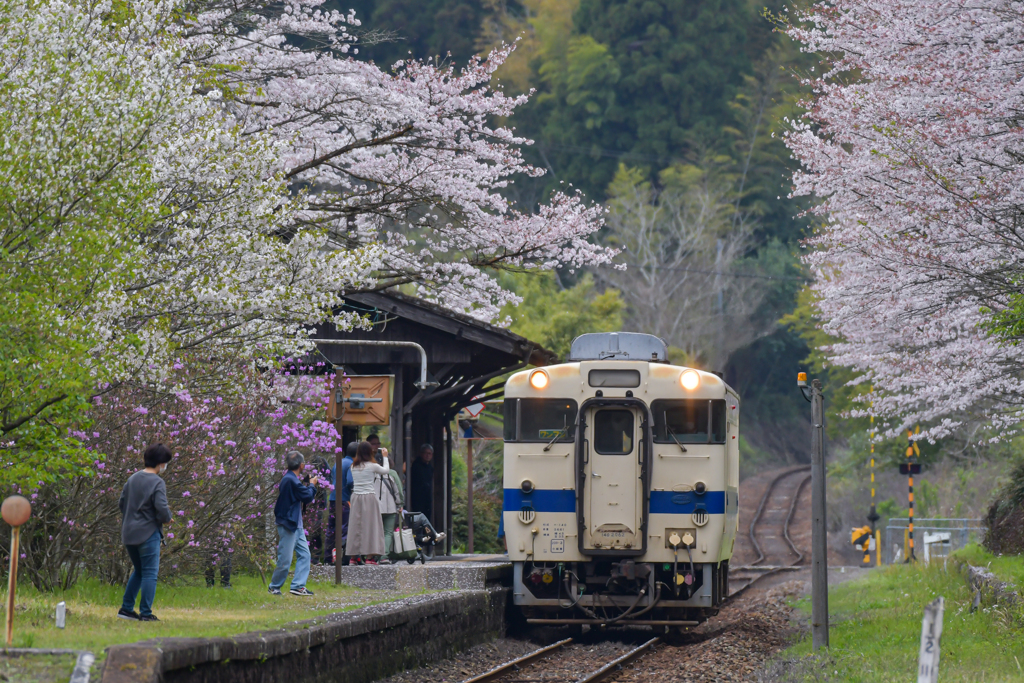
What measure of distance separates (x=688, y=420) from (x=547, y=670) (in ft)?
10.1

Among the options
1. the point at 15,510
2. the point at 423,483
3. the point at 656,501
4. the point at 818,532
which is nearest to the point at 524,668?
the point at 656,501

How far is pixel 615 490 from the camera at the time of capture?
13078mm

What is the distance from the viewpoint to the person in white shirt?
14227mm

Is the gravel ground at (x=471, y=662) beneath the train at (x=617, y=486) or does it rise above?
beneath

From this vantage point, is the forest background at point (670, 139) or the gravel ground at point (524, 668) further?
the forest background at point (670, 139)

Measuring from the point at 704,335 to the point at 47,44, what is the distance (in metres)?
42.3

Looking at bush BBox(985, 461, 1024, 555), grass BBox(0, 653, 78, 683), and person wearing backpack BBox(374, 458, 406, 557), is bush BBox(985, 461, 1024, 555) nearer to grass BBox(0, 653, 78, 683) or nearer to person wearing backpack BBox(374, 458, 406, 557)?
person wearing backpack BBox(374, 458, 406, 557)

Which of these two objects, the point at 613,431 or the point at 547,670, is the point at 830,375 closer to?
the point at 613,431

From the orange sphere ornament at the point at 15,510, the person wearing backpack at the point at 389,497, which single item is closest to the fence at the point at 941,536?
the person wearing backpack at the point at 389,497

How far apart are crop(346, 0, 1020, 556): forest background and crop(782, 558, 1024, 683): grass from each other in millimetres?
30839

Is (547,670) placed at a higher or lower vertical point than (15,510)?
lower

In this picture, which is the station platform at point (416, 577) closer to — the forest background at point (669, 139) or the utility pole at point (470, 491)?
the utility pole at point (470, 491)

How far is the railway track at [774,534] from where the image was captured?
82.0 feet

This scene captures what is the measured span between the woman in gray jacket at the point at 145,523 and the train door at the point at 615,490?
5087 millimetres
